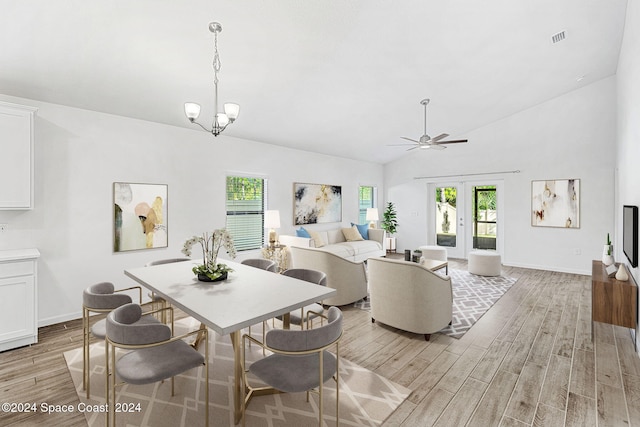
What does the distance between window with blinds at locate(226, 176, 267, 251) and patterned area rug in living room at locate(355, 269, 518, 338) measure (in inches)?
97.5

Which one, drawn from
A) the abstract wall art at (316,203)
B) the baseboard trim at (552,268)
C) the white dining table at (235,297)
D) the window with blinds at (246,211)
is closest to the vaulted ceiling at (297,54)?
the window with blinds at (246,211)

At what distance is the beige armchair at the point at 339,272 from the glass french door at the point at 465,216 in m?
4.61

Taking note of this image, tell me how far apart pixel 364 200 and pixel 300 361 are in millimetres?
7182

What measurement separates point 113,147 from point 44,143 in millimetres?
695

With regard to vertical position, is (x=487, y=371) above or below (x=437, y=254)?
below

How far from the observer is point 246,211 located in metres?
5.83

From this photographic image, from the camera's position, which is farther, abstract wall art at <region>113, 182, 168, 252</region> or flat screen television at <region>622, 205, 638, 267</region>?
abstract wall art at <region>113, 182, 168, 252</region>

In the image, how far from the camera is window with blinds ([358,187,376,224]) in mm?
8719

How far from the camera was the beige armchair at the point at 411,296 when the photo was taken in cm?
322

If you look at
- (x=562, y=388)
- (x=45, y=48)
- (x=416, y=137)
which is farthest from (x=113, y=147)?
(x=416, y=137)

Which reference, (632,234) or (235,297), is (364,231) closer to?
(632,234)

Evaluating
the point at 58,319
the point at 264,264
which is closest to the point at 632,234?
the point at 264,264

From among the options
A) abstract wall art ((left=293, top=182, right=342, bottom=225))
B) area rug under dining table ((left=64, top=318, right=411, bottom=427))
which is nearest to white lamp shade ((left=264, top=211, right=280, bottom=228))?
abstract wall art ((left=293, top=182, right=342, bottom=225))

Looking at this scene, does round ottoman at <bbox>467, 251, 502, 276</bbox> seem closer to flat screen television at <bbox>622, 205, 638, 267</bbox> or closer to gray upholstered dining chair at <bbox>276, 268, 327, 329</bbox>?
flat screen television at <bbox>622, 205, 638, 267</bbox>
